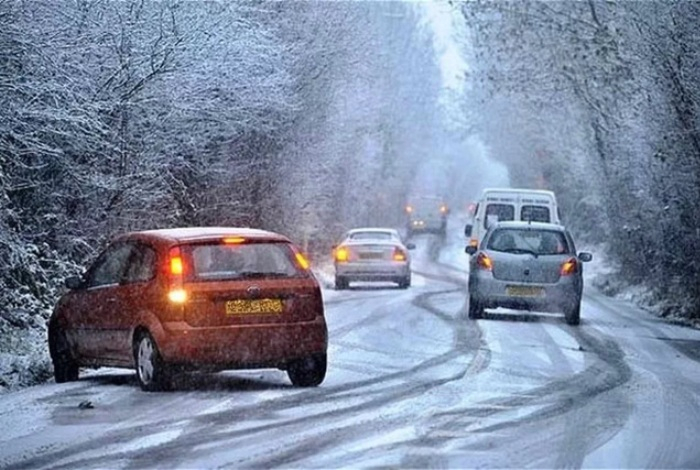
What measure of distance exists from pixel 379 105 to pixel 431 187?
65041 millimetres

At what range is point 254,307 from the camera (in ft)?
48.4

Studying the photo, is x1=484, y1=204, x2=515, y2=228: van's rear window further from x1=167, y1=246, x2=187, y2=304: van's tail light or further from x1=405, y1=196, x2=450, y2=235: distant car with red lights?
x1=405, y1=196, x2=450, y2=235: distant car with red lights

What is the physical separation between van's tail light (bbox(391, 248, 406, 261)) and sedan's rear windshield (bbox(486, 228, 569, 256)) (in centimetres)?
1099

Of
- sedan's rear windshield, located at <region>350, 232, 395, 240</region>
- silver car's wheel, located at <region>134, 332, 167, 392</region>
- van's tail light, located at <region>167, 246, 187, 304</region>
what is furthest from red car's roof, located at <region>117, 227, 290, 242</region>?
sedan's rear windshield, located at <region>350, 232, 395, 240</region>

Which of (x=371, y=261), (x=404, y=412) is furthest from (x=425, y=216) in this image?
(x=404, y=412)

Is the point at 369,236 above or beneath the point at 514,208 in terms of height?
beneath

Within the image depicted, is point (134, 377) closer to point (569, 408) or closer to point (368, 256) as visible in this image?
point (569, 408)

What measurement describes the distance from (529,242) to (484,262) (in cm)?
85

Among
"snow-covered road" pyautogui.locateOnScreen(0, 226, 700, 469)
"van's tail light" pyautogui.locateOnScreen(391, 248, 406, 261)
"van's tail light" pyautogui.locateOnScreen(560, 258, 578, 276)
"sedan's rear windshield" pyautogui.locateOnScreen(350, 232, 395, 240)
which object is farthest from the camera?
"sedan's rear windshield" pyautogui.locateOnScreen(350, 232, 395, 240)

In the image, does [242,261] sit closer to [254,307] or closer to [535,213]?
[254,307]

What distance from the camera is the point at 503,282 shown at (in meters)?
24.7

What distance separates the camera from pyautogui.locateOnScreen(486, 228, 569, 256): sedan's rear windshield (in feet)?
82.0

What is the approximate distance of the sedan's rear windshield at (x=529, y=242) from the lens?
82.0 ft

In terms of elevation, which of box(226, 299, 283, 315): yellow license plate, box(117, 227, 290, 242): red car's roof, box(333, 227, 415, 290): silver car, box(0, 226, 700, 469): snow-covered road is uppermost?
box(117, 227, 290, 242): red car's roof
